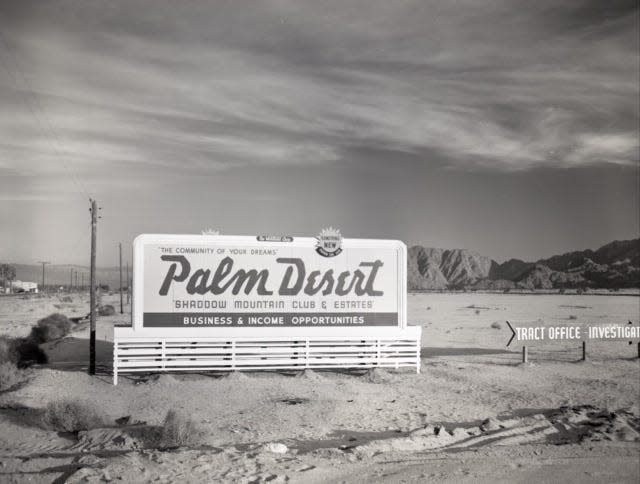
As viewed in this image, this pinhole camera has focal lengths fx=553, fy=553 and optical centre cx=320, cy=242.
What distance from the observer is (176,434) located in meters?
9.35

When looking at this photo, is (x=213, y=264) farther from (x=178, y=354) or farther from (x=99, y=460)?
(x=99, y=460)

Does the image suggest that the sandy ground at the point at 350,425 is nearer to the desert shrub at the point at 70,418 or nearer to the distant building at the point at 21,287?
the desert shrub at the point at 70,418

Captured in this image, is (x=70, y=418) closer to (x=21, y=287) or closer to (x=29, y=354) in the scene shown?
(x=29, y=354)

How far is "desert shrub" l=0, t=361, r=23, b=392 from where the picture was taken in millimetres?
14695

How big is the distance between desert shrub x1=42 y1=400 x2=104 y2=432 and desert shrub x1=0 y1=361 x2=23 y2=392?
5028mm

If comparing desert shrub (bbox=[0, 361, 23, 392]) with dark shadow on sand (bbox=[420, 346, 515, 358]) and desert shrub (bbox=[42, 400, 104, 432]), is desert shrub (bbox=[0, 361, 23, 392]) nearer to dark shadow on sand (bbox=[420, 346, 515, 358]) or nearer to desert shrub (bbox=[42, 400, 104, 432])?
desert shrub (bbox=[42, 400, 104, 432])

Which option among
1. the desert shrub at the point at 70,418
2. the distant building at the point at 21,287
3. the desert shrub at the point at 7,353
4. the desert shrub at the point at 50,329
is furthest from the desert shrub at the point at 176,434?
the distant building at the point at 21,287

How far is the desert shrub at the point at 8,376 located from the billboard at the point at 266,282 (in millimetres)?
3467

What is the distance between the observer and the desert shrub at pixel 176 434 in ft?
30.5

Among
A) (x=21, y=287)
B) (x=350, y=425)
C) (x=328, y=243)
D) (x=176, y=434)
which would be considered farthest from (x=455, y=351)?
(x=21, y=287)

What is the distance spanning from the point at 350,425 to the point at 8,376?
998 centimetres

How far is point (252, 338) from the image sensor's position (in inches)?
642

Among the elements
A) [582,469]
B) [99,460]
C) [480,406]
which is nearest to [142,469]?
[99,460]

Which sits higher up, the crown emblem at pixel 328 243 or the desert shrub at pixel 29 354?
the crown emblem at pixel 328 243
